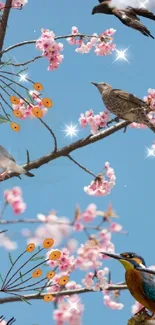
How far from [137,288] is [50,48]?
3672 mm

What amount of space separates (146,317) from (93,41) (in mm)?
4600

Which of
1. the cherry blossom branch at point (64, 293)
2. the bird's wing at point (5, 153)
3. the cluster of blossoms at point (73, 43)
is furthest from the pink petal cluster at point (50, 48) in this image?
the cherry blossom branch at point (64, 293)

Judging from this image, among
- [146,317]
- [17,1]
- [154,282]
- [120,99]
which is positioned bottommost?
[146,317]

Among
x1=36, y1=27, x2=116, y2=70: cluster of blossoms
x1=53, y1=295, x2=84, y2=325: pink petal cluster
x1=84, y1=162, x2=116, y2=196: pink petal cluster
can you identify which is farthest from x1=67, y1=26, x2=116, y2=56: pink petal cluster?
x1=53, y1=295, x2=84, y2=325: pink petal cluster

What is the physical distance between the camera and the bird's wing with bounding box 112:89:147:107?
6430mm

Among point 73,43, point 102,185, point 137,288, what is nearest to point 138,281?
point 137,288

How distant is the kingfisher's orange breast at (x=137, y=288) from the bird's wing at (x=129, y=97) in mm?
3107

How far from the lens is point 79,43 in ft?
23.5

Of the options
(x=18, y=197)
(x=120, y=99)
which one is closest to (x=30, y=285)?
(x=18, y=197)

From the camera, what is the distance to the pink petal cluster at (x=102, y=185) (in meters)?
6.32

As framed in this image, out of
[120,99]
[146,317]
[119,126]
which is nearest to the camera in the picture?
[146,317]

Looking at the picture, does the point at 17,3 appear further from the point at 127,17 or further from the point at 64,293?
the point at 64,293

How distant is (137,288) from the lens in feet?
12.3

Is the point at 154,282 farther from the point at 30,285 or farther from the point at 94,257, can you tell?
the point at 94,257
